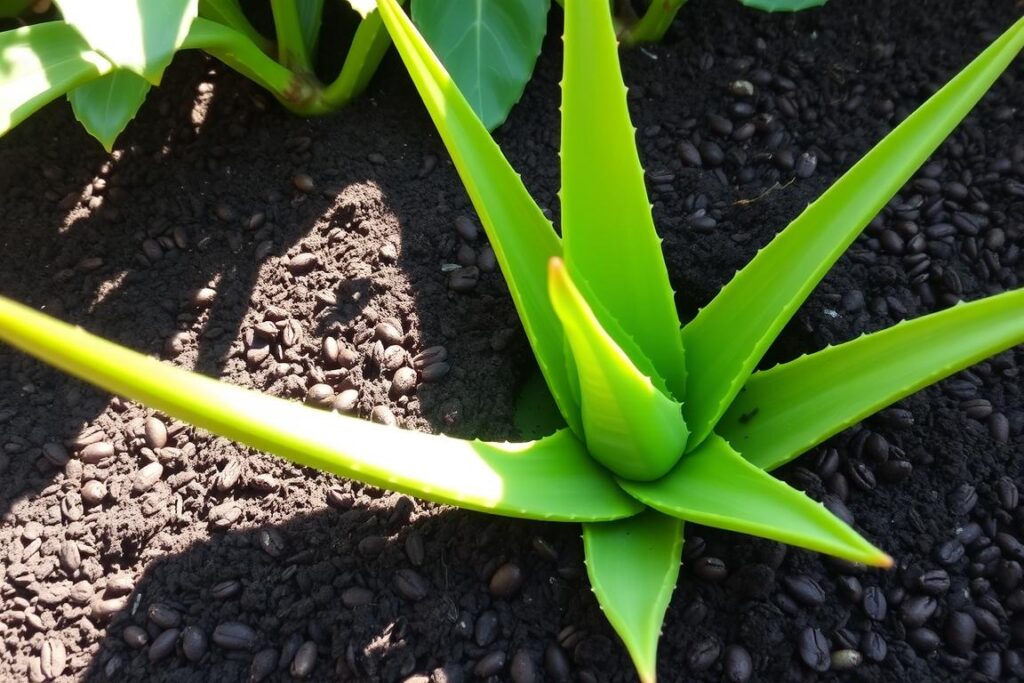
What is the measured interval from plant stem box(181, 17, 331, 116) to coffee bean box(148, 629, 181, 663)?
61cm

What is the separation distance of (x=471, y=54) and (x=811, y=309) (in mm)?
524

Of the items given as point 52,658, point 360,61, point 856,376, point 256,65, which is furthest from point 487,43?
point 52,658

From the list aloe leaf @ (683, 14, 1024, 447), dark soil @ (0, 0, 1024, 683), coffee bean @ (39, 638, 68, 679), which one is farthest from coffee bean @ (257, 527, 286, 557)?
aloe leaf @ (683, 14, 1024, 447)

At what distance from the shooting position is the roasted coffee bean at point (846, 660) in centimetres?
70

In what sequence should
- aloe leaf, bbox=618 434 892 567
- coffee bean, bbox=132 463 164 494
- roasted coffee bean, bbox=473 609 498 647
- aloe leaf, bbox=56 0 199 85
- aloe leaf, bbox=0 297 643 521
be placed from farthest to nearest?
coffee bean, bbox=132 463 164 494 < roasted coffee bean, bbox=473 609 498 647 < aloe leaf, bbox=56 0 199 85 < aloe leaf, bbox=618 434 892 567 < aloe leaf, bbox=0 297 643 521

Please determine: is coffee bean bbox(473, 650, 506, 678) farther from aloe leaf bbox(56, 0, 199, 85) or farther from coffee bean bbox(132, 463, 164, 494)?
aloe leaf bbox(56, 0, 199, 85)

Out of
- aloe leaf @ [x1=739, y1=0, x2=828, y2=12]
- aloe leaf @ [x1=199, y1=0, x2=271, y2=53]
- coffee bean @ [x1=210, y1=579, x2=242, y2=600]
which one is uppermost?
aloe leaf @ [x1=199, y1=0, x2=271, y2=53]

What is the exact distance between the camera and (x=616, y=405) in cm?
60

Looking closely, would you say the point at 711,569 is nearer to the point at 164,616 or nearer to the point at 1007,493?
the point at 1007,493

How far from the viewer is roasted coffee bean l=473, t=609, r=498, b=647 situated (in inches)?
28.8

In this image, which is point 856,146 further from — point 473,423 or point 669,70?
point 473,423

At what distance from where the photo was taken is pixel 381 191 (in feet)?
3.32

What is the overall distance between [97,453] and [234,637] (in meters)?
0.28

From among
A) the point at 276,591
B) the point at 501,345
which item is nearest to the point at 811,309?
the point at 501,345
